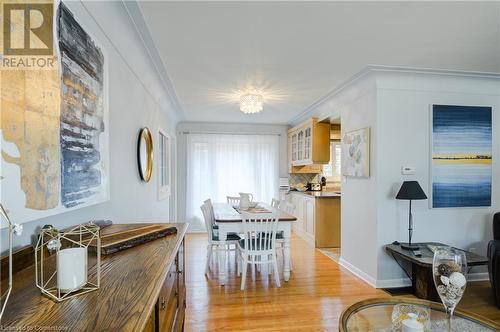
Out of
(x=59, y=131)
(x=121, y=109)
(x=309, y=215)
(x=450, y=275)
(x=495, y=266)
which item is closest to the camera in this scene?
(x=59, y=131)

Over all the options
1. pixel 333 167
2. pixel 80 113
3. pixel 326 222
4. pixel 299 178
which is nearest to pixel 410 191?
pixel 326 222

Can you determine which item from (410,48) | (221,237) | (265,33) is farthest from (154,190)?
(410,48)

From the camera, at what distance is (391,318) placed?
1.61 m

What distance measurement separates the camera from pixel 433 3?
1903 mm

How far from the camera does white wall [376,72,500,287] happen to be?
3.13 meters

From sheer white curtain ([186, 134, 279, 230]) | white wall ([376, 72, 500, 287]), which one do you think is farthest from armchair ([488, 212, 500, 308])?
sheer white curtain ([186, 134, 279, 230])

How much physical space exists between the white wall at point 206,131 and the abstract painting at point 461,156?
3637mm

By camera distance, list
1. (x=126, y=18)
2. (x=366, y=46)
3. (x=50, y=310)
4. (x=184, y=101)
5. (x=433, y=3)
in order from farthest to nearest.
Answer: (x=184, y=101) → (x=366, y=46) → (x=126, y=18) → (x=433, y=3) → (x=50, y=310)

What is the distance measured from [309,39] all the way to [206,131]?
4135mm

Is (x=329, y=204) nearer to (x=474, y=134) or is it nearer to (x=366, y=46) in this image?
(x=474, y=134)

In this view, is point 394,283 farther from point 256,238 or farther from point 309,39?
point 309,39

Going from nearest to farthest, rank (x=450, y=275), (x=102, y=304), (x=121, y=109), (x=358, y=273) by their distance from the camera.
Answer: (x=102, y=304) → (x=450, y=275) → (x=121, y=109) → (x=358, y=273)

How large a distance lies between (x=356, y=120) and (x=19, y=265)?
11.7 feet

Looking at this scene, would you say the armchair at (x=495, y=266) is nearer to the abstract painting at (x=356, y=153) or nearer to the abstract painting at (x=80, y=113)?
the abstract painting at (x=356, y=153)
